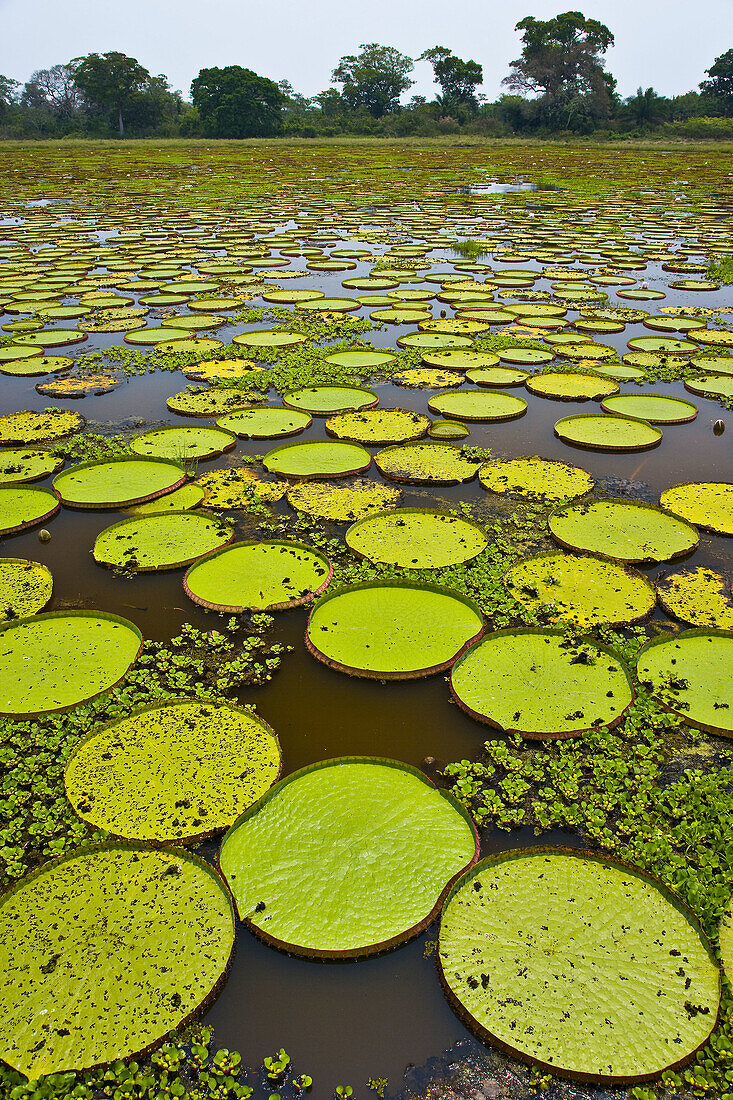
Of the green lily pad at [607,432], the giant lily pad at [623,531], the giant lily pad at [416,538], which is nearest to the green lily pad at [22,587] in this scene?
the giant lily pad at [416,538]

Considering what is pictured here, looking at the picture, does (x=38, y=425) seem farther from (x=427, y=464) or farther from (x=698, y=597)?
(x=698, y=597)

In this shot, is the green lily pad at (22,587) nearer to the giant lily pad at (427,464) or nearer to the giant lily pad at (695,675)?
the giant lily pad at (427,464)

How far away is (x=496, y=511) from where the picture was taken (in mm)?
4297

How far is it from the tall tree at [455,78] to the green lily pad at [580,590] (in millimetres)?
69752

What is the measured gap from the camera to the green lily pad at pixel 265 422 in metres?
5.34

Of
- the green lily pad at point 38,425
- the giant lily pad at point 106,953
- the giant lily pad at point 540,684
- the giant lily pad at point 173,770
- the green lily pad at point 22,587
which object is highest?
the green lily pad at point 38,425

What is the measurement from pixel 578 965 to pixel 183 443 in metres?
4.51

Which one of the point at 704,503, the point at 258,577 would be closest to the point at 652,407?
the point at 704,503

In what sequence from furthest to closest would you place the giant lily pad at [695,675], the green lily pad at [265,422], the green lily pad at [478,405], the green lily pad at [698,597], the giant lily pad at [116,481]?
1. the green lily pad at [478,405]
2. the green lily pad at [265,422]
3. the giant lily pad at [116,481]
4. the green lily pad at [698,597]
5. the giant lily pad at [695,675]

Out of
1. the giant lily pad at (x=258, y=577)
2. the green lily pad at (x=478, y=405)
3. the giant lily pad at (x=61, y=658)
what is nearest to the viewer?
the giant lily pad at (x=61, y=658)

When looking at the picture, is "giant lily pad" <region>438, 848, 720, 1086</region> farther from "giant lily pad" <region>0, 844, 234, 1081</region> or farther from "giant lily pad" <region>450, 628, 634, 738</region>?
"giant lily pad" <region>0, 844, 234, 1081</region>

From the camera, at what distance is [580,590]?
11.2 ft

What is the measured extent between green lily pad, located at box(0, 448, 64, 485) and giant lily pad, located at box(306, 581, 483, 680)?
2861 mm

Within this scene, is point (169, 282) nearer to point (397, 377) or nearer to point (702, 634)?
point (397, 377)
